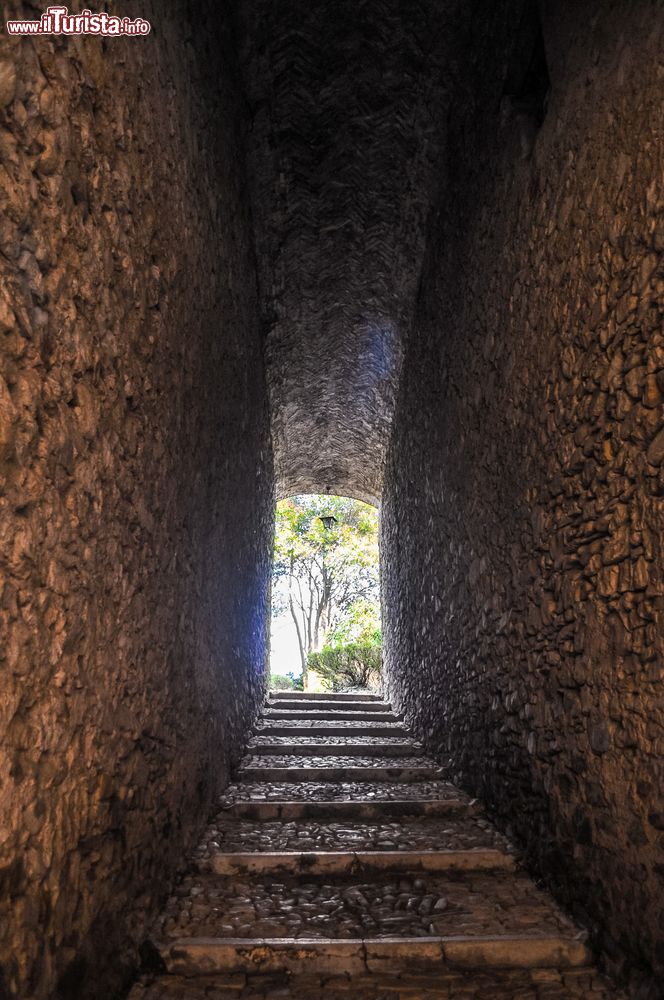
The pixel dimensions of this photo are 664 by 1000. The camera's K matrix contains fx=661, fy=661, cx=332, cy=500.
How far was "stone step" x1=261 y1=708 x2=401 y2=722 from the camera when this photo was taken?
622 centimetres

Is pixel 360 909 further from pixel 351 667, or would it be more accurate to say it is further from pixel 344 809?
pixel 351 667

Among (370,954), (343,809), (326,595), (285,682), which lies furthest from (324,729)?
(326,595)

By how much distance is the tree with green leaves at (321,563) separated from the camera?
14.0 meters

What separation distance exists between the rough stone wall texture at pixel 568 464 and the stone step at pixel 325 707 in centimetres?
262

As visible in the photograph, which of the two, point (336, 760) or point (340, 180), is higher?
point (340, 180)

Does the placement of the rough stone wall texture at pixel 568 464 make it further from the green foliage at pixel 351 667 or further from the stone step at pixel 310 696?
the green foliage at pixel 351 667

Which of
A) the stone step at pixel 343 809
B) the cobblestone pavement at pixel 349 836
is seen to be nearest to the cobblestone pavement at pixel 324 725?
the stone step at pixel 343 809

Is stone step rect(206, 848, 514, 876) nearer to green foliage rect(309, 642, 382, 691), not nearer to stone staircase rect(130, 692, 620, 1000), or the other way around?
stone staircase rect(130, 692, 620, 1000)

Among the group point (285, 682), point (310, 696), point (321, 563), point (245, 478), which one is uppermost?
point (321, 563)

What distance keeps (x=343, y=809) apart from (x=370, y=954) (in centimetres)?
131

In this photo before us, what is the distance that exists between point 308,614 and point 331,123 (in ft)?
42.4

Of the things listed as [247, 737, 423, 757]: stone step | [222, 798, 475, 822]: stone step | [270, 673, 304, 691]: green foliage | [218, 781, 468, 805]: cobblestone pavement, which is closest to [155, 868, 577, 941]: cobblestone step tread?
[222, 798, 475, 822]: stone step

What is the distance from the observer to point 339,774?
13.5 ft

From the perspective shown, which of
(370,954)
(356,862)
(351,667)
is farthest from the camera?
(351,667)
